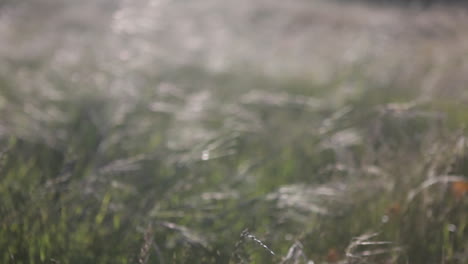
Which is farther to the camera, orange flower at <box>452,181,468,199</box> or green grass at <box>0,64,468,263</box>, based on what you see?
orange flower at <box>452,181,468,199</box>

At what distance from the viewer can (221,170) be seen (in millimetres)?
1902

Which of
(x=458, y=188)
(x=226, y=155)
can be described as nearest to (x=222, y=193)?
(x=226, y=155)

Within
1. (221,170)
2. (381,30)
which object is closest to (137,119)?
(221,170)

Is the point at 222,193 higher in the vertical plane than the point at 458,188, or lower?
higher

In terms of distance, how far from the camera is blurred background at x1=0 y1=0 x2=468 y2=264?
4.49ft

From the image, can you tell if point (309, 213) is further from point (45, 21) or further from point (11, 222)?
point (45, 21)

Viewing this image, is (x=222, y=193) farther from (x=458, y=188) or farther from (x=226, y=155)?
(x=458, y=188)

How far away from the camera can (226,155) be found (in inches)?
79.3

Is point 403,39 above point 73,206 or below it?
below

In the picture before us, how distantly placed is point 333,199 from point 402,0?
10.6 m

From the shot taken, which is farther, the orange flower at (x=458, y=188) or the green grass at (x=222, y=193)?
the orange flower at (x=458, y=188)

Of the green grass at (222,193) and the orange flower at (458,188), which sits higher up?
the green grass at (222,193)

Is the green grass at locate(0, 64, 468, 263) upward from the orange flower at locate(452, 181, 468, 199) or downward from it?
upward

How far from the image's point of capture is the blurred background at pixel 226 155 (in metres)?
1.37
